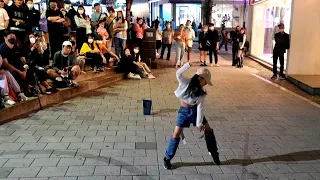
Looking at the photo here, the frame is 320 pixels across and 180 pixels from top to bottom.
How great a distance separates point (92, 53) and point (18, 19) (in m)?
2.63

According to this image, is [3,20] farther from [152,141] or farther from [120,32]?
[152,141]

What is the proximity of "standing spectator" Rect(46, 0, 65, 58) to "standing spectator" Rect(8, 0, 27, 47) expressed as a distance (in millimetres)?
903

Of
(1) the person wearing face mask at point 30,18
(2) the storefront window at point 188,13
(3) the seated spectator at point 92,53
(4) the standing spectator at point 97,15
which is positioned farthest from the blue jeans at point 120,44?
(2) the storefront window at point 188,13

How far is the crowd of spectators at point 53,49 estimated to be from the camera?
301 inches

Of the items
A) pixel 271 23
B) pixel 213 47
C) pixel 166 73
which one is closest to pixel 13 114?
pixel 166 73

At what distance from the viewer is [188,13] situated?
1158 inches

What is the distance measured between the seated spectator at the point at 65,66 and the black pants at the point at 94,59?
5.91 ft

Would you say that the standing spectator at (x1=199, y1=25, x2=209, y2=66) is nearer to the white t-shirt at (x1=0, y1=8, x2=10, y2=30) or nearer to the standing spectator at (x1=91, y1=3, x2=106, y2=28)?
the standing spectator at (x1=91, y1=3, x2=106, y2=28)

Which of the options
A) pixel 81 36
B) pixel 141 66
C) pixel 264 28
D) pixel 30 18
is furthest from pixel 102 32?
pixel 264 28

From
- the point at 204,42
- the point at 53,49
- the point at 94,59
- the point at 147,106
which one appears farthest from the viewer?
the point at 204,42

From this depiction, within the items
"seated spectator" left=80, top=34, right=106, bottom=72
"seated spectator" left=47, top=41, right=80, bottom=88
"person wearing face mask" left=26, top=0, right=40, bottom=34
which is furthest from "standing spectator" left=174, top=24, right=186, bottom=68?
"person wearing face mask" left=26, top=0, right=40, bottom=34

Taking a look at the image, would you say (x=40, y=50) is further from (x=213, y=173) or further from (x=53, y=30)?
(x=213, y=173)

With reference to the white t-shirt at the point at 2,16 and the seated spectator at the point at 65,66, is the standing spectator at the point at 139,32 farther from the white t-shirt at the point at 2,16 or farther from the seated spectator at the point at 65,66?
the white t-shirt at the point at 2,16

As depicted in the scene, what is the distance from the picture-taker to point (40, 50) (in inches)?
336
